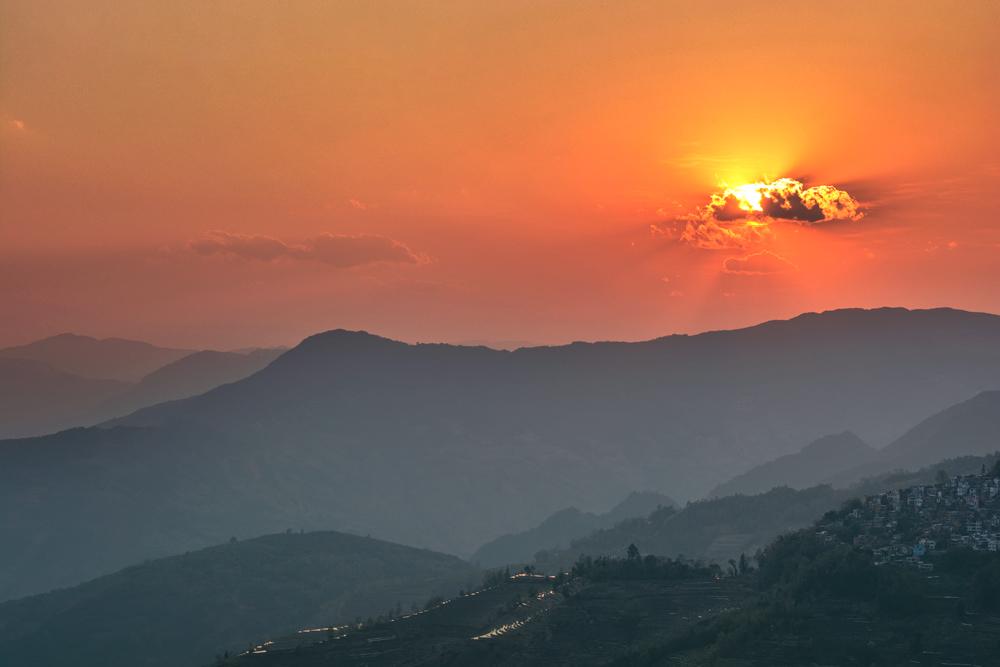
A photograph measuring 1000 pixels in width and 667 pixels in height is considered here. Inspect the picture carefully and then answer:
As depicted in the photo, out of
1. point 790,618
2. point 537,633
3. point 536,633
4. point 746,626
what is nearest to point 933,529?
point 790,618

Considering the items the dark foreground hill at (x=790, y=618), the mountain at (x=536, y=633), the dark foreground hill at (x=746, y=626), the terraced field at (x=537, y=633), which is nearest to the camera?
the dark foreground hill at (x=746, y=626)

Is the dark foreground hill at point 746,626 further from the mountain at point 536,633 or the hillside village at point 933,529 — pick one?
the hillside village at point 933,529

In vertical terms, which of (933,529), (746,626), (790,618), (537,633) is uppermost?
(933,529)

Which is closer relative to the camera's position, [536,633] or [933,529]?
[536,633]

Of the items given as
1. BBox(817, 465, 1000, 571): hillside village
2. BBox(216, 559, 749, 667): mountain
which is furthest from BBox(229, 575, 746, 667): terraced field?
BBox(817, 465, 1000, 571): hillside village

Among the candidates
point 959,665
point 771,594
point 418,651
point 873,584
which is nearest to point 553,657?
point 418,651

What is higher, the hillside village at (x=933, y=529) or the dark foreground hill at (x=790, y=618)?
the hillside village at (x=933, y=529)

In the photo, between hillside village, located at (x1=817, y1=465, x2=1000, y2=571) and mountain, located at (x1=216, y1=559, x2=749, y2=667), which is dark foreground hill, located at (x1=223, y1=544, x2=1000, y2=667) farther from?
hillside village, located at (x1=817, y1=465, x2=1000, y2=571)

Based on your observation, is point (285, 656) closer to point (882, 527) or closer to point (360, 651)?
point (360, 651)

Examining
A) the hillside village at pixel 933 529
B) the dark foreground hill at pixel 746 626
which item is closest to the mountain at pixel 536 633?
the dark foreground hill at pixel 746 626

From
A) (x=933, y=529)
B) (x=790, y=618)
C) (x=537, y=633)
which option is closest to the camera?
(x=790, y=618)

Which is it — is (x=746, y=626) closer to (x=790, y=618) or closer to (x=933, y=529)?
(x=790, y=618)

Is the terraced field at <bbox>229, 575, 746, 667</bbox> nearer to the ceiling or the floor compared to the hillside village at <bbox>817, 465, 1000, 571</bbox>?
nearer to the floor

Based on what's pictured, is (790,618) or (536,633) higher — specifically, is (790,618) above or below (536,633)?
below
